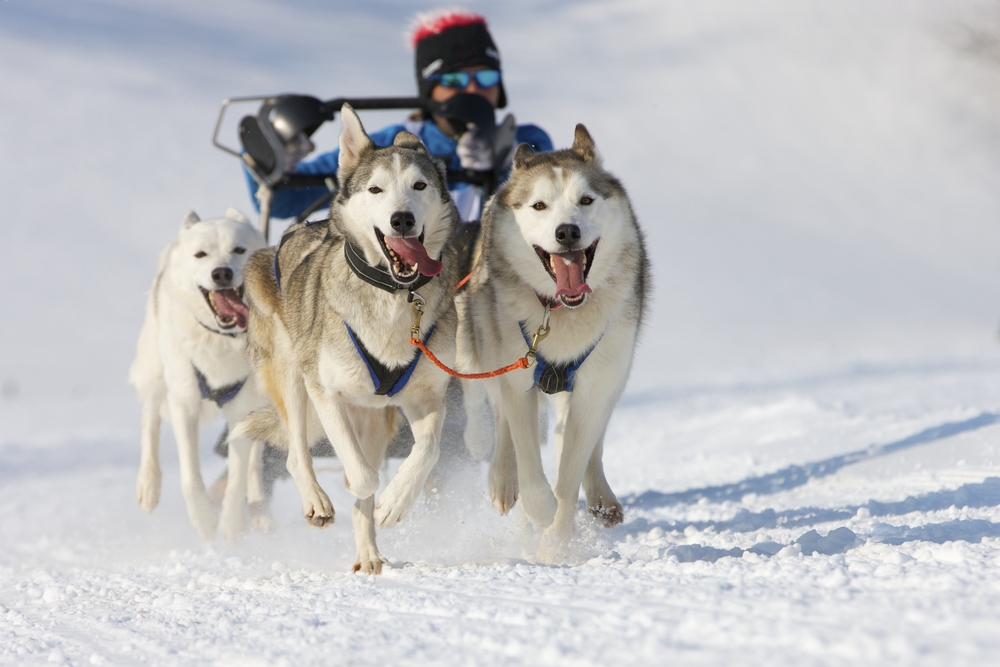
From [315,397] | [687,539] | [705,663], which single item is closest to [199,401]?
[315,397]

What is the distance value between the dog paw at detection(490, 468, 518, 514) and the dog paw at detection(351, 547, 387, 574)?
1.97 feet

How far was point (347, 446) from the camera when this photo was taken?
331cm

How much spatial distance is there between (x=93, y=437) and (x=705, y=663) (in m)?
9.41

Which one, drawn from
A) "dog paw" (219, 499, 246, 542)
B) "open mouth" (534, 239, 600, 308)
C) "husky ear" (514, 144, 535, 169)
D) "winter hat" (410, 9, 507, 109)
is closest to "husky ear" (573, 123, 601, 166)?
"husky ear" (514, 144, 535, 169)

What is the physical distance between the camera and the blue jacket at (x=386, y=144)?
17.9 feet

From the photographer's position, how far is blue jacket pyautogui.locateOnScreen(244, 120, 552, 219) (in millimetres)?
5465

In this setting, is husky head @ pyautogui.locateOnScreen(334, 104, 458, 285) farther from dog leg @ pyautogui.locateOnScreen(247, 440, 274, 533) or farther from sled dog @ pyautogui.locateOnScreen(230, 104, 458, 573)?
dog leg @ pyautogui.locateOnScreen(247, 440, 274, 533)

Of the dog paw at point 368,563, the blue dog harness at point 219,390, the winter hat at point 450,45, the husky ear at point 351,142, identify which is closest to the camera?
the dog paw at point 368,563

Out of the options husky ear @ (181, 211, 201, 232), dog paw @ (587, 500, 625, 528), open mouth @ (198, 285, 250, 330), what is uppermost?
husky ear @ (181, 211, 201, 232)

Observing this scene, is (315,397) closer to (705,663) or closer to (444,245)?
(444,245)

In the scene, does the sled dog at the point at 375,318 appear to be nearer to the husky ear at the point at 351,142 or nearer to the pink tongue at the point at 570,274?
the husky ear at the point at 351,142

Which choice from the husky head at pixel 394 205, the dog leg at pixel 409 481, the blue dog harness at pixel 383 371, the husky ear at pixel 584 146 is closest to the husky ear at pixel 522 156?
the husky ear at pixel 584 146

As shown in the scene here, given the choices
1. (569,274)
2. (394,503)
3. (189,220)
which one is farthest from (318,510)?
(189,220)

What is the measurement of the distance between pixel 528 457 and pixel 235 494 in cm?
194
